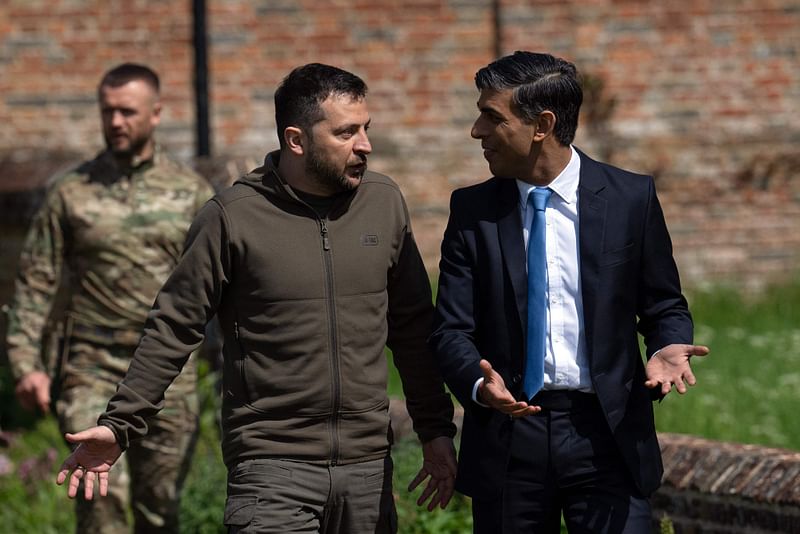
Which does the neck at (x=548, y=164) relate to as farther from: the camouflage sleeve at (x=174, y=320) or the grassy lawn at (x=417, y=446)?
the grassy lawn at (x=417, y=446)

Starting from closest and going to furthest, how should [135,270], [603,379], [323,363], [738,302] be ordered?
[603,379] → [323,363] → [135,270] → [738,302]

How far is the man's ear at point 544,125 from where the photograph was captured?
12.9ft

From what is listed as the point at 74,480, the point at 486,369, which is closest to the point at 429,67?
the point at 74,480

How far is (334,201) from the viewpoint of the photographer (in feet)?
13.9

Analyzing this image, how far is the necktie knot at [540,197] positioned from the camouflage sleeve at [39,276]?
2536 mm

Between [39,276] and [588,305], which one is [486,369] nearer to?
[588,305]

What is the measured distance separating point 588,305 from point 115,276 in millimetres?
2537

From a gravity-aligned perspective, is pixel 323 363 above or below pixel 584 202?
below

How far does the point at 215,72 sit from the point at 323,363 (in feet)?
22.9

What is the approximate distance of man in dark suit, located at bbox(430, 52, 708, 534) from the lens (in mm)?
3877

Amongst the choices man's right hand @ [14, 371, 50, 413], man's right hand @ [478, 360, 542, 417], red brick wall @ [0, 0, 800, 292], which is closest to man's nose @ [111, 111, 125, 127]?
man's right hand @ [14, 371, 50, 413]

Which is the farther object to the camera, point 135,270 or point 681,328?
point 135,270

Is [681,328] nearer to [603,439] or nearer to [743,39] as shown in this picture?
[603,439]

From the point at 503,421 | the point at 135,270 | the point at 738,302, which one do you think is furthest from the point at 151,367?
the point at 738,302
